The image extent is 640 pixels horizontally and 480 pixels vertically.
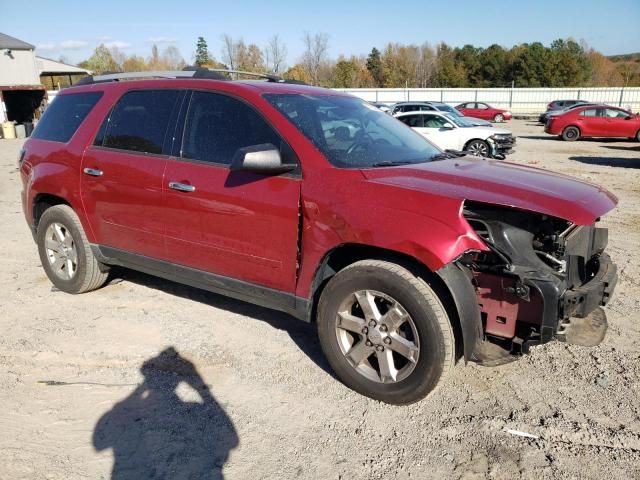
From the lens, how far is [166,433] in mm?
2896

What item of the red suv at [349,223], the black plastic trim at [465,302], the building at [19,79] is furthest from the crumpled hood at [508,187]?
the building at [19,79]

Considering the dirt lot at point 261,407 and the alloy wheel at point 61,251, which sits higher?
the alloy wheel at point 61,251

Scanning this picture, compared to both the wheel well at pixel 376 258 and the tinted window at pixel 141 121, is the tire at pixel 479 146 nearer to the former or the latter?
the tinted window at pixel 141 121

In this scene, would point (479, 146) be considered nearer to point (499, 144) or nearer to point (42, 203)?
point (499, 144)

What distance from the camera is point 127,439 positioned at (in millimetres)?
2844

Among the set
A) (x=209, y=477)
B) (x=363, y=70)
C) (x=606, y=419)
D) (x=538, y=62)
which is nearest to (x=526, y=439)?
(x=606, y=419)

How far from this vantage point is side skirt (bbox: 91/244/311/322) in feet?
11.3

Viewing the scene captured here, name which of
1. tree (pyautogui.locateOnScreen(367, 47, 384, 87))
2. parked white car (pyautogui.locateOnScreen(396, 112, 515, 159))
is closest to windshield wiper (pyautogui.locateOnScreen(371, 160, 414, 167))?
parked white car (pyautogui.locateOnScreen(396, 112, 515, 159))

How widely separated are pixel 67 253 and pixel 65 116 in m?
1.29

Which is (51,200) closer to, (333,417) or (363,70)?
(333,417)

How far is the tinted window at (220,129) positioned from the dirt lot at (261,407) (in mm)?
1456

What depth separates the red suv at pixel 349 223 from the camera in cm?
287

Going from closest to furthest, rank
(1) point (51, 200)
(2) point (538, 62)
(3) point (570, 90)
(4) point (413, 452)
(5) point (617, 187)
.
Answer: (4) point (413, 452), (1) point (51, 200), (5) point (617, 187), (3) point (570, 90), (2) point (538, 62)

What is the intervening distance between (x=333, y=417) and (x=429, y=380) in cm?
61
